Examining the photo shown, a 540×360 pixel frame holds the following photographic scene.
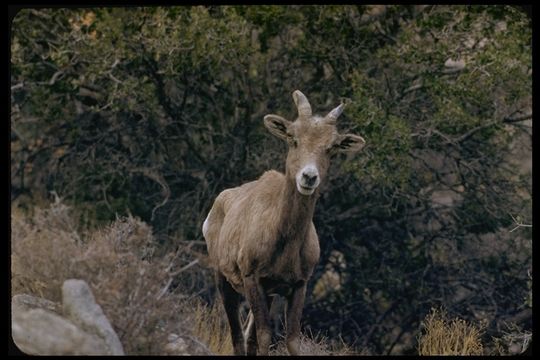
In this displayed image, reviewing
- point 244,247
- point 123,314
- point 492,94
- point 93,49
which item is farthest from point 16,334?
point 492,94

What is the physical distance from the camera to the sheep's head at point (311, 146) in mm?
10375

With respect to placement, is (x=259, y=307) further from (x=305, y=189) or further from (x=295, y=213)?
(x=305, y=189)

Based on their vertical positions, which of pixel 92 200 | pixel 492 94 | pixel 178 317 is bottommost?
pixel 92 200

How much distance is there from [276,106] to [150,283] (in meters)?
9.31

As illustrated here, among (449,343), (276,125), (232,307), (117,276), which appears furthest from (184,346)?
(449,343)

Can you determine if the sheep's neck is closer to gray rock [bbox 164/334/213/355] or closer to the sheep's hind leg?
gray rock [bbox 164/334/213/355]

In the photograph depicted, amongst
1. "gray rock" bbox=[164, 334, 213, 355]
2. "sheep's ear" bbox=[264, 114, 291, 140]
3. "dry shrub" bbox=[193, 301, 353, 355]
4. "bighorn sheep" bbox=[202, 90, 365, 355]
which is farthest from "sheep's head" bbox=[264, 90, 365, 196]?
"dry shrub" bbox=[193, 301, 353, 355]

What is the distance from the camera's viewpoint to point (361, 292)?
2023 cm

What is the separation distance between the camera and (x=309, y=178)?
10.3 meters

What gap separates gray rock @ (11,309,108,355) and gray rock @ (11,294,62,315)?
1.06 metres

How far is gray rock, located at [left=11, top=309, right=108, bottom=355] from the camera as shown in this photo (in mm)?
8883

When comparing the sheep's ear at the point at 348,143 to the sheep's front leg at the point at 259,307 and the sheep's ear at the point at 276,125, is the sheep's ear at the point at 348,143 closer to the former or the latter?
the sheep's ear at the point at 276,125

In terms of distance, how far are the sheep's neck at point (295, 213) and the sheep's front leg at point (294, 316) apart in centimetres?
51

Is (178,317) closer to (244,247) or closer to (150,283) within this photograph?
(150,283)
